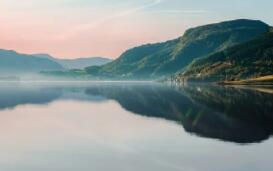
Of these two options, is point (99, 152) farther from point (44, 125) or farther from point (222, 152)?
point (44, 125)

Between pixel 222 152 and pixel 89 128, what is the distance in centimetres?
2780

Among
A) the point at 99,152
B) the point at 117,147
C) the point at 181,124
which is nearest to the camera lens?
the point at 99,152

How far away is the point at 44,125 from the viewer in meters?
76.8

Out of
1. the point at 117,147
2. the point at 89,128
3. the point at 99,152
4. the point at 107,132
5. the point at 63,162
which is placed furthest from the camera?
the point at 89,128

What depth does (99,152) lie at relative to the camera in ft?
165

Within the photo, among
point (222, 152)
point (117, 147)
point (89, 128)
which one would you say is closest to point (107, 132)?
point (89, 128)

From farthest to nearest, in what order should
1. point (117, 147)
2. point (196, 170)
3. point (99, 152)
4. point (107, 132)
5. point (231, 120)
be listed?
1. point (231, 120)
2. point (107, 132)
3. point (117, 147)
4. point (99, 152)
5. point (196, 170)

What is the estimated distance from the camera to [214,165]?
43281mm

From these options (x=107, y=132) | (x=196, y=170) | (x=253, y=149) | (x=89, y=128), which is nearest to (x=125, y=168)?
(x=196, y=170)

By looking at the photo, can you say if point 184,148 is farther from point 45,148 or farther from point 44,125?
point 44,125

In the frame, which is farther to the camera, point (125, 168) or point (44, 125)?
point (44, 125)

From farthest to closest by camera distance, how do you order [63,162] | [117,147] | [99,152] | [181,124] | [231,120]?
[231,120]
[181,124]
[117,147]
[99,152]
[63,162]

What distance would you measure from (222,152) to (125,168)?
1329cm

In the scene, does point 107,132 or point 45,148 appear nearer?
point 45,148
